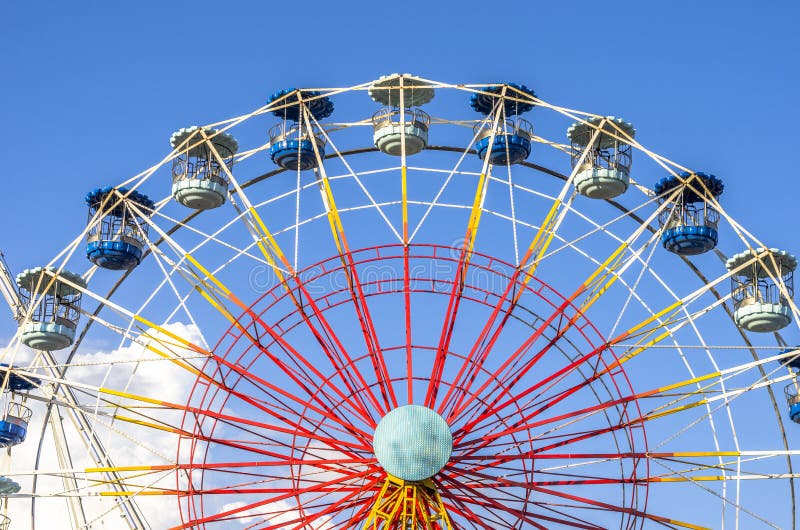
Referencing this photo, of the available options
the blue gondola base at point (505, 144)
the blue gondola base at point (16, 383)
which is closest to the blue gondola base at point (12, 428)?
the blue gondola base at point (16, 383)

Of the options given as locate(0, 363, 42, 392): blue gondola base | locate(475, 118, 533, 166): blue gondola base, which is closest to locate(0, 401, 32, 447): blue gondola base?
locate(0, 363, 42, 392): blue gondola base

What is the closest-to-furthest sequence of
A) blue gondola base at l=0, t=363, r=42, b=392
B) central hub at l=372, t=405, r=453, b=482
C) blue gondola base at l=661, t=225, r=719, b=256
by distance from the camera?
central hub at l=372, t=405, r=453, b=482
blue gondola base at l=661, t=225, r=719, b=256
blue gondola base at l=0, t=363, r=42, b=392

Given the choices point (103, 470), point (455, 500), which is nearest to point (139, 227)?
point (103, 470)

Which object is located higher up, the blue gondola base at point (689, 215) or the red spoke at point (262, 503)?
the blue gondola base at point (689, 215)

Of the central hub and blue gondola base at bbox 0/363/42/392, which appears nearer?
the central hub

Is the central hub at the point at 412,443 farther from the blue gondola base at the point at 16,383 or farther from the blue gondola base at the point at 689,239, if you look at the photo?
the blue gondola base at the point at 16,383

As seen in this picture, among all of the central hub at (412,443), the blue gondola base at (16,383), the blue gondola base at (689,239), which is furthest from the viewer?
the blue gondola base at (16,383)

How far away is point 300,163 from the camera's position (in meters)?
38.6

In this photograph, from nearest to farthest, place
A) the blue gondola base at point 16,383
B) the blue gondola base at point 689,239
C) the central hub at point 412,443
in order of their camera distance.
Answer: the central hub at point 412,443
the blue gondola base at point 689,239
the blue gondola base at point 16,383

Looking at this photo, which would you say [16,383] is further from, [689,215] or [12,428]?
[689,215]

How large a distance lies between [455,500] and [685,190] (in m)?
11.8

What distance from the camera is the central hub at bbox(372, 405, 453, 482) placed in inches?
1246

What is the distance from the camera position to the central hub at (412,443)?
31.7 meters

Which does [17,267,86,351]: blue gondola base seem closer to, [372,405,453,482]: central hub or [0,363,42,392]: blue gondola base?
[0,363,42,392]: blue gondola base
